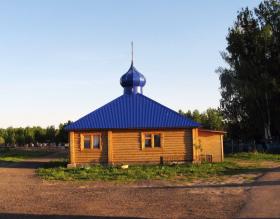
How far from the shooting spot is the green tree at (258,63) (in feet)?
159

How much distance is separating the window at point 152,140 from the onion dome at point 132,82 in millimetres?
4784

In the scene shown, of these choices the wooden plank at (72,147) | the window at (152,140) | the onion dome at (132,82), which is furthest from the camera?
the onion dome at (132,82)

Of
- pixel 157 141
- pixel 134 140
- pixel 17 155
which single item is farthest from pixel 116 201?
pixel 17 155

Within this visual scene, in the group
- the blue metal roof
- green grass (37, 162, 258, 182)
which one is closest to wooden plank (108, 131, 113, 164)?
the blue metal roof

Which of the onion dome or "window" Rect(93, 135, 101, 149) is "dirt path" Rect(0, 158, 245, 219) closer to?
"window" Rect(93, 135, 101, 149)

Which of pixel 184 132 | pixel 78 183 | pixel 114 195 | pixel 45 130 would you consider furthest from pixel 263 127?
pixel 45 130

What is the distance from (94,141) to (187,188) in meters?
13.9

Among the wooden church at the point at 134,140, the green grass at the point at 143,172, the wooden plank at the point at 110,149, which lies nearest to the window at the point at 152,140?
the wooden church at the point at 134,140

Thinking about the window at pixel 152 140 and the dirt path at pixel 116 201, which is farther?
the window at pixel 152 140

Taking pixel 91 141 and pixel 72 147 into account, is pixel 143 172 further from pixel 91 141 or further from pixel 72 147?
pixel 72 147

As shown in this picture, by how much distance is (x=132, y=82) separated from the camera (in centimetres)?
3669

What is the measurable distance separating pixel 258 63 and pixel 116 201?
3544 centimetres

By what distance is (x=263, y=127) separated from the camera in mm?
54000

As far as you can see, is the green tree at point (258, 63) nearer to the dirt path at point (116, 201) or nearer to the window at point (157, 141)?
the window at point (157, 141)
